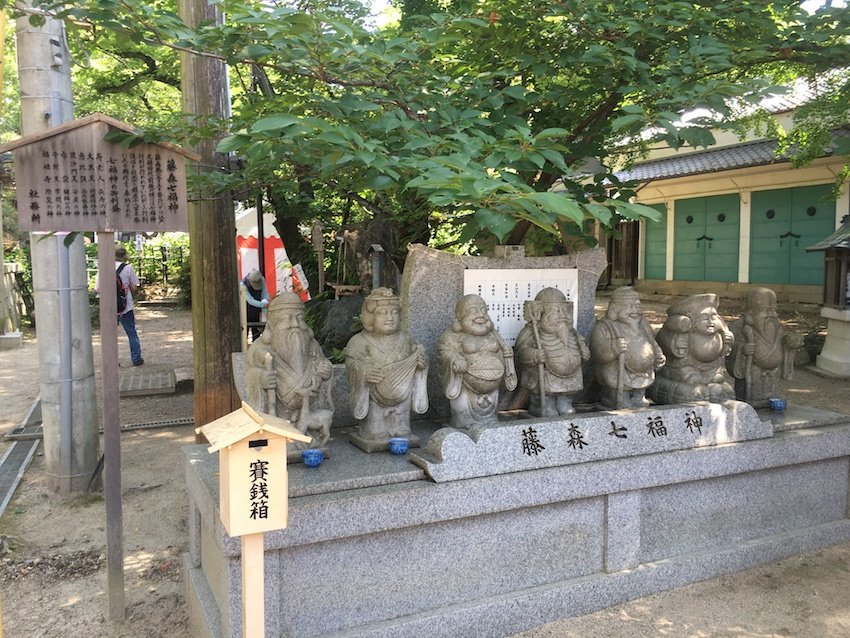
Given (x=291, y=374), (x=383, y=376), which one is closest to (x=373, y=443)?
(x=383, y=376)

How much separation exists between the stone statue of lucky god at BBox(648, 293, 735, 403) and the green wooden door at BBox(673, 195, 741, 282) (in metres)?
12.7

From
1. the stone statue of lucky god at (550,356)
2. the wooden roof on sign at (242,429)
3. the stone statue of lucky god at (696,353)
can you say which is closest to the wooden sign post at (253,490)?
the wooden roof on sign at (242,429)

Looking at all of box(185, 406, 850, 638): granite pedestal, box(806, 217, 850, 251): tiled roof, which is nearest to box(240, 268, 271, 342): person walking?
box(185, 406, 850, 638): granite pedestal

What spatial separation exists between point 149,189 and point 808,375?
30.4 feet

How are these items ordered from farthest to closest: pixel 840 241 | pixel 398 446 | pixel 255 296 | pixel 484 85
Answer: pixel 840 241 → pixel 255 296 → pixel 484 85 → pixel 398 446

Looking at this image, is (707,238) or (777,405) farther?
(707,238)

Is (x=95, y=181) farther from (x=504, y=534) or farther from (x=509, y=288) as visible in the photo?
(x=504, y=534)

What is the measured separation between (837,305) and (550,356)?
7.21 m

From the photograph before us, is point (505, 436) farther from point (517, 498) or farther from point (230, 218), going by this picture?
point (230, 218)

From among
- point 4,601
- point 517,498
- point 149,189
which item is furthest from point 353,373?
point 4,601

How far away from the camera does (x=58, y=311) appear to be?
5602mm

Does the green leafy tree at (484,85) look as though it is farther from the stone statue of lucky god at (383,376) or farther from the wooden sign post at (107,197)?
the stone statue of lucky god at (383,376)

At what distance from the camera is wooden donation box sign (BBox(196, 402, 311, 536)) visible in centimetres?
247

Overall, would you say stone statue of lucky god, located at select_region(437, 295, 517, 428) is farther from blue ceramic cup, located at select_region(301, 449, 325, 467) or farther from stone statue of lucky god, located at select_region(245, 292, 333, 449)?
blue ceramic cup, located at select_region(301, 449, 325, 467)
